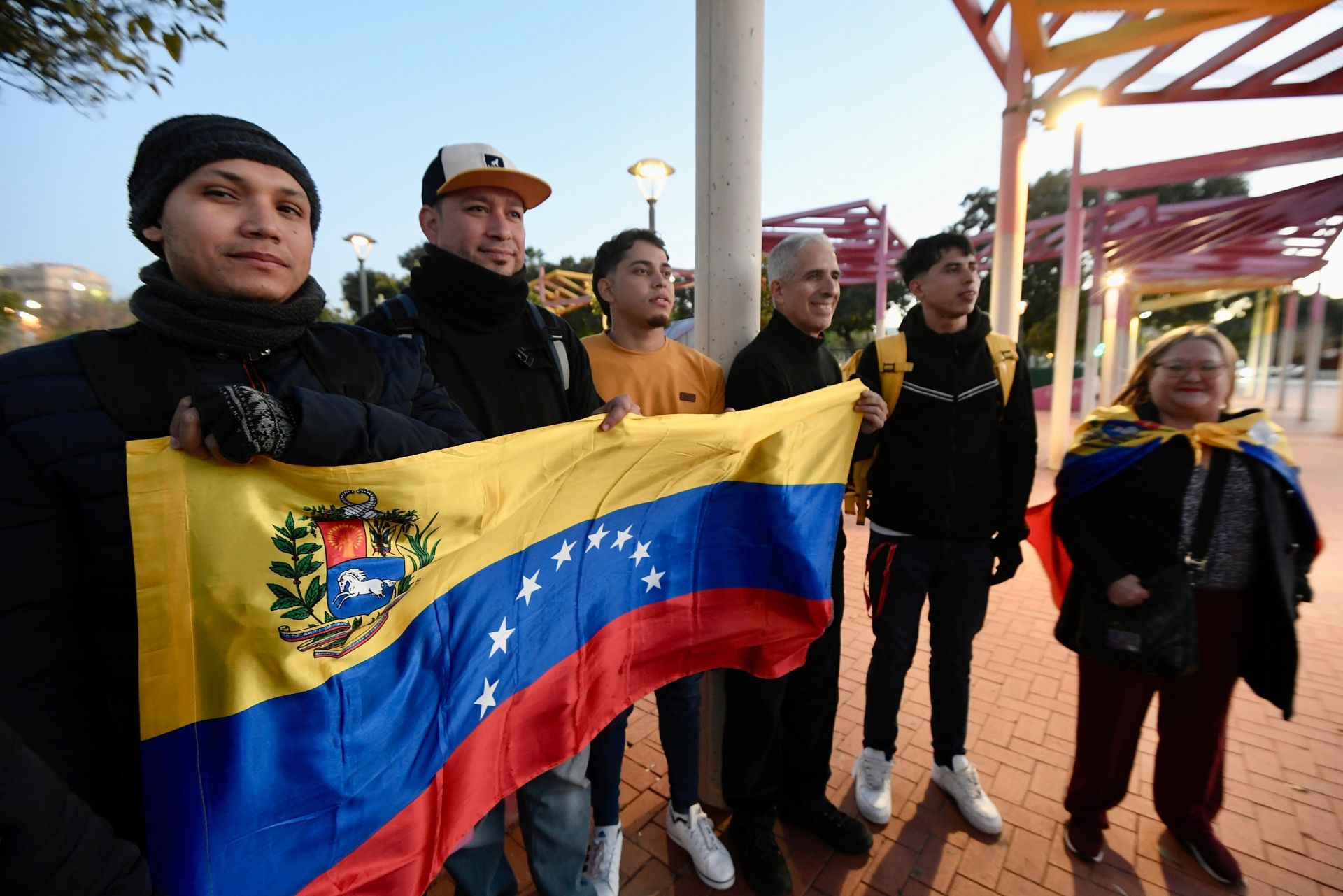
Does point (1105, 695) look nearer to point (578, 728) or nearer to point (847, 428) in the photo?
point (847, 428)

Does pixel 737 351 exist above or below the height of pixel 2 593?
above

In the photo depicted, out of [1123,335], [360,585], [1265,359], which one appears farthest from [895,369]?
[1265,359]

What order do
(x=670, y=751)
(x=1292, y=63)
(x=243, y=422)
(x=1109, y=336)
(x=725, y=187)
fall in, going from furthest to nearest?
(x=1109, y=336) → (x=1292, y=63) → (x=725, y=187) → (x=670, y=751) → (x=243, y=422)

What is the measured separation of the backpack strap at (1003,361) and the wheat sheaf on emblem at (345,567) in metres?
2.36

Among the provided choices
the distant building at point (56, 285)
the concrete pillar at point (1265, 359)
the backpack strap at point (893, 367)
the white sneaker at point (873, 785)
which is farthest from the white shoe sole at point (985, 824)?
the concrete pillar at point (1265, 359)

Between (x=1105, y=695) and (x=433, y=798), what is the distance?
2.57 meters

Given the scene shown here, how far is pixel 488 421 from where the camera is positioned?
1933mm

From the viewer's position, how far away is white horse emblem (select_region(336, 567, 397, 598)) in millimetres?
1283

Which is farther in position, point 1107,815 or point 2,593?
point 1107,815

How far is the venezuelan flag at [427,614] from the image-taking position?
3.65ft

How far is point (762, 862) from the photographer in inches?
92.3

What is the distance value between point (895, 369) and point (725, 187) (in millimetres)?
1057

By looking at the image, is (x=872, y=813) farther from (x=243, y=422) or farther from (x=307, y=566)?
(x=243, y=422)

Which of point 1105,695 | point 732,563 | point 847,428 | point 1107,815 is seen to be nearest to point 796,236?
point 847,428
